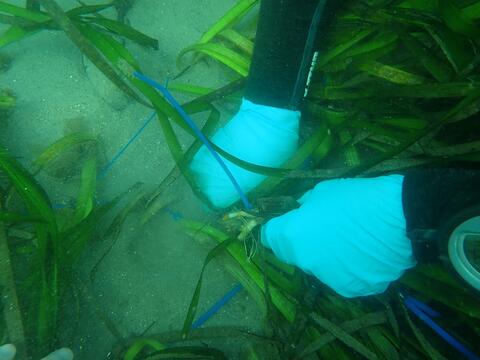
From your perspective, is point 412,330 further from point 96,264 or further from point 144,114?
point 144,114

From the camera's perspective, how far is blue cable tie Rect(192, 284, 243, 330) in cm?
244

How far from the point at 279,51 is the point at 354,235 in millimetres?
1197

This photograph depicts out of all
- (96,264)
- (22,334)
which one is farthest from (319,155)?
(22,334)

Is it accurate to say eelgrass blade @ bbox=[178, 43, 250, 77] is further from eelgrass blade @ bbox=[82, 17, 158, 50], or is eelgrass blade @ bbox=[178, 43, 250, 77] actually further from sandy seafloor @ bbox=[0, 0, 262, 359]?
eelgrass blade @ bbox=[82, 17, 158, 50]

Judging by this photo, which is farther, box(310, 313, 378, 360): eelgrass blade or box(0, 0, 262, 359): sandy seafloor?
box(0, 0, 262, 359): sandy seafloor

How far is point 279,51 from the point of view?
2.14 metres

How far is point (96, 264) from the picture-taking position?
234cm

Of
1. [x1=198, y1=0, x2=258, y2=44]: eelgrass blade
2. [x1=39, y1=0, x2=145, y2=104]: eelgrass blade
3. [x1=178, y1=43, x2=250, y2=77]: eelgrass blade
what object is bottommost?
[x1=178, y1=43, x2=250, y2=77]: eelgrass blade

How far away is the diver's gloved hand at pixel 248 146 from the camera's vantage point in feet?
7.24

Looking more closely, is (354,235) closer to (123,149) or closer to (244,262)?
(244,262)

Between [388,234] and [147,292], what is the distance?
5.52 ft

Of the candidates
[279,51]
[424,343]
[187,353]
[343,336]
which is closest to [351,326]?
[343,336]

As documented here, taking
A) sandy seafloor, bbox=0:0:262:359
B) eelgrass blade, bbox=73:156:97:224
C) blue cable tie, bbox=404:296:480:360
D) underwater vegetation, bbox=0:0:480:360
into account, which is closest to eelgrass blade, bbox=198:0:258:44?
underwater vegetation, bbox=0:0:480:360

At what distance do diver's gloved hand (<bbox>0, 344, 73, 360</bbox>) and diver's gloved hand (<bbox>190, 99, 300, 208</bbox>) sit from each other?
127 centimetres
